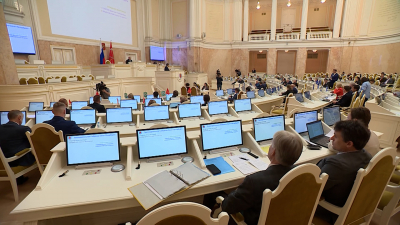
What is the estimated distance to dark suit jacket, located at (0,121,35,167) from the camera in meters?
3.17

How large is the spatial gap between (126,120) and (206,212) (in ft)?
12.2

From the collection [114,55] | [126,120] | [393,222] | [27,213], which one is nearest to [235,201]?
[27,213]

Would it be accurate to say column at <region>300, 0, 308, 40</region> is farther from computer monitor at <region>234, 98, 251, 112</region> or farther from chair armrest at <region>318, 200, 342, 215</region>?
chair armrest at <region>318, 200, 342, 215</region>

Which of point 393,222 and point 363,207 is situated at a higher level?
point 363,207

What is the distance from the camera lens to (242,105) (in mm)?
5539

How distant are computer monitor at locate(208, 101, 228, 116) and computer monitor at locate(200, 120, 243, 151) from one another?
221cm

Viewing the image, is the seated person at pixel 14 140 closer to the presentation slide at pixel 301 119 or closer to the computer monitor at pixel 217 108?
the computer monitor at pixel 217 108

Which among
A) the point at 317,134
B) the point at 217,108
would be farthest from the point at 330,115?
the point at 217,108

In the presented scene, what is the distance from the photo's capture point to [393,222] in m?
2.69

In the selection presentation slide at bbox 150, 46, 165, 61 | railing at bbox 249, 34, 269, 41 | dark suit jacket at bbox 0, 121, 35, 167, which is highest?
railing at bbox 249, 34, 269, 41

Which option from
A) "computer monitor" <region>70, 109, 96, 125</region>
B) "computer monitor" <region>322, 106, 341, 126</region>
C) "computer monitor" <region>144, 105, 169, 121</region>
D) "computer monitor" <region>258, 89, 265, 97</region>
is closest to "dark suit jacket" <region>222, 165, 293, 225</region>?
"computer monitor" <region>322, 106, 341, 126</region>

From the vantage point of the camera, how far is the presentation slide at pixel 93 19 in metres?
10.8

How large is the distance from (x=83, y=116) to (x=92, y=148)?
2305mm

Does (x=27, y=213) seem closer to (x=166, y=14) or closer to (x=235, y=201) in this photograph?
(x=235, y=201)
